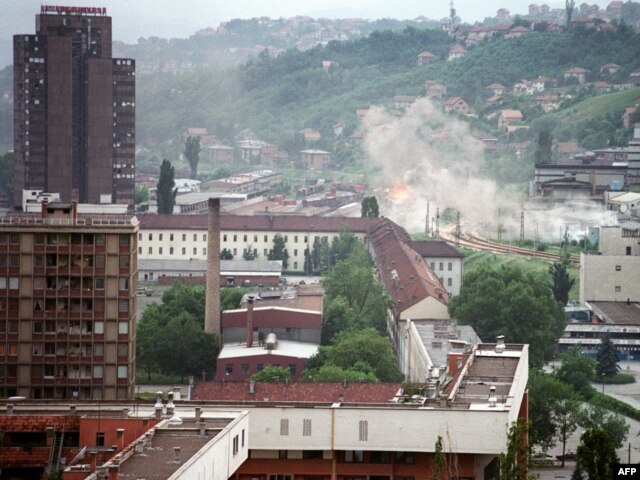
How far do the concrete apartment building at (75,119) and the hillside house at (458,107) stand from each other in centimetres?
4816

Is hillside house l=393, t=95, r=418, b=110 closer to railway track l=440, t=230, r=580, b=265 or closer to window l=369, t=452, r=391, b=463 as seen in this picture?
railway track l=440, t=230, r=580, b=265

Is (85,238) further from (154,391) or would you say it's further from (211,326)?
(211,326)

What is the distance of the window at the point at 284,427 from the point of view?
28656 mm

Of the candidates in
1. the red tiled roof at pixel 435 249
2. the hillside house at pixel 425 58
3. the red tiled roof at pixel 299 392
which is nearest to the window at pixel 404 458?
the red tiled roof at pixel 299 392

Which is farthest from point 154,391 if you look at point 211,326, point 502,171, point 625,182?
point 502,171

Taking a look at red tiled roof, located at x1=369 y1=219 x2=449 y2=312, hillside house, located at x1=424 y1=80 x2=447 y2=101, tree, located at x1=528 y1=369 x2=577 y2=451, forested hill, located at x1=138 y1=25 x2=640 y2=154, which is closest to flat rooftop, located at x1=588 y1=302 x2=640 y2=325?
red tiled roof, located at x1=369 y1=219 x2=449 y2=312

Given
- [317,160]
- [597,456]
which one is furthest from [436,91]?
[597,456]

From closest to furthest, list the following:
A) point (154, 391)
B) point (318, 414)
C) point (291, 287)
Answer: point (318, 414)
point (154, 391)
point (291, 287)

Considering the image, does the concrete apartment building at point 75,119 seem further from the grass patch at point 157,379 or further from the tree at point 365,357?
the tree at point 365,357

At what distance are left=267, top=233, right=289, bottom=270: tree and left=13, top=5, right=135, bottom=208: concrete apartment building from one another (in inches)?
305

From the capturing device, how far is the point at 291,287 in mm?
68438

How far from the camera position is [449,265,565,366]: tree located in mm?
60562

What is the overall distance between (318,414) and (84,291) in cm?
1122

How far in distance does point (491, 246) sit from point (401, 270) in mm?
19473
